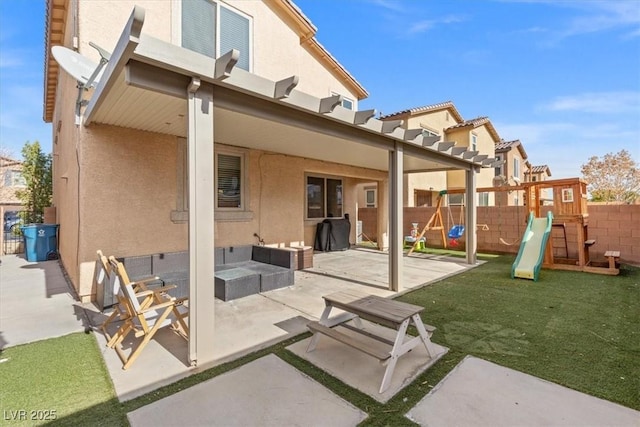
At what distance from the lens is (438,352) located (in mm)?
3467

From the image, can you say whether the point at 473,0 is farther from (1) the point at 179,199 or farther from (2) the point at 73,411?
(2) the point at 73,411

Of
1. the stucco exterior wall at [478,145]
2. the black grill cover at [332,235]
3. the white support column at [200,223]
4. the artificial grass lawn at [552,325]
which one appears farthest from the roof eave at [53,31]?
the stucco exterior wall at [478,145]

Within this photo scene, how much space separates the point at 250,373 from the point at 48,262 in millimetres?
9741

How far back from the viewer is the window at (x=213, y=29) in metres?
6.63

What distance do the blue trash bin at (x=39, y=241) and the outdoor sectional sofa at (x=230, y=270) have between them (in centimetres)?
626

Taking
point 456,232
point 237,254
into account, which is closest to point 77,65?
point 237,254

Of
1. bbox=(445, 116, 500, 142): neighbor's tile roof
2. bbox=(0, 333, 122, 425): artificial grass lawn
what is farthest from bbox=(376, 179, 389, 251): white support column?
bbox=(0, 333, 122, 425): artificial grass lawn

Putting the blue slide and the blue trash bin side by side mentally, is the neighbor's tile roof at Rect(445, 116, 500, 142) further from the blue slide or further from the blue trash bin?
the blue trash bin

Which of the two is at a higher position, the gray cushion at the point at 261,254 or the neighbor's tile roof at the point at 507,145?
the neighbor's tile roof at the point at 507,145

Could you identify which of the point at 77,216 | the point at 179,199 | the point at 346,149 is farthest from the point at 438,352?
the point at 77,216

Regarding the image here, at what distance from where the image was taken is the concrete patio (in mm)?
Answer: 3080

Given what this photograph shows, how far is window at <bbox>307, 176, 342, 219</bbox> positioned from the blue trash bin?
8.15 m

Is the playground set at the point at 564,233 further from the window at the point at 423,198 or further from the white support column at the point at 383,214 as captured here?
the window at the point at 423,198

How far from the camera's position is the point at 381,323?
3.08 meters
